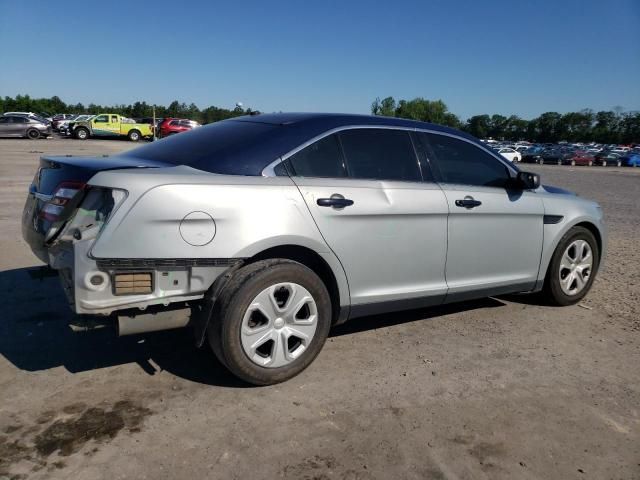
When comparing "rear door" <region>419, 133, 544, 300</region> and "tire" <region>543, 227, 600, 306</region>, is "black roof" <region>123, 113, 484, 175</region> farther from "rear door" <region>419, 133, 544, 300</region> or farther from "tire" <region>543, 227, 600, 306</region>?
"tire" <region>543, 227, 600, 306</region>

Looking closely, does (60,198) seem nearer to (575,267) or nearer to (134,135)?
(575,267)

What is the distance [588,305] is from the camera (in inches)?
207

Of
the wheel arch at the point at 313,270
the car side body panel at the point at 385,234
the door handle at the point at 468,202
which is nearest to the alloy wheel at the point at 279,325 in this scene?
the wheel arch at the point at 313,270

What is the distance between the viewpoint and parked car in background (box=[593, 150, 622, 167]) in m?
51.5

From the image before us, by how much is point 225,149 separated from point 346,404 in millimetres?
1728

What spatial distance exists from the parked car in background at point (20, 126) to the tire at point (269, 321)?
37.2m

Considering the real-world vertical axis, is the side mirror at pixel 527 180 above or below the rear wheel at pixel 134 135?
below

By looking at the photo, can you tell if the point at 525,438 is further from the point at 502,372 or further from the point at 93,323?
the point at 93,323

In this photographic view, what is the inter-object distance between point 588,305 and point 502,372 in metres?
2.04

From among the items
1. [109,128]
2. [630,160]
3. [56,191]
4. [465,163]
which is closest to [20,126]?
[109,128]

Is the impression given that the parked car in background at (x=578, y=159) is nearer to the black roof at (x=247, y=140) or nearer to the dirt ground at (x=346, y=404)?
the dirt ground at (x=346, y=404)

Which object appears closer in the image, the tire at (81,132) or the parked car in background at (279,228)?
the parked car in background at (279,228)

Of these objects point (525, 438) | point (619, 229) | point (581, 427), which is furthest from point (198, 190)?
point (619, 229)

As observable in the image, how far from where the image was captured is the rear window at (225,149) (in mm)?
3359
